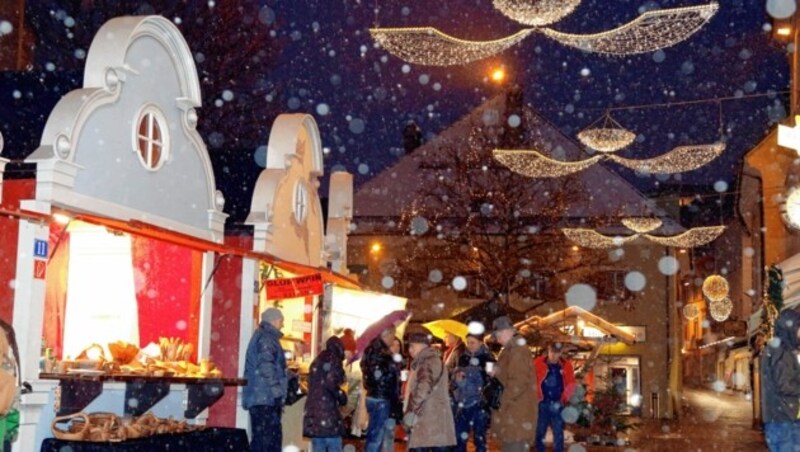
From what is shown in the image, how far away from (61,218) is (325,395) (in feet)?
12.0

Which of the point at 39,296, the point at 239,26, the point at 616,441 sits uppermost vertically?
the point at 239,26

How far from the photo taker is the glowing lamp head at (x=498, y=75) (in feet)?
127

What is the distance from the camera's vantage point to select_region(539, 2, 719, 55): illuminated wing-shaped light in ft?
38.1

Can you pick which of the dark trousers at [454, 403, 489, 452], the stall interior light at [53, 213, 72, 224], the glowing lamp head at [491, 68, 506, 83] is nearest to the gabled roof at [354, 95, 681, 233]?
the glowing lamp head at [491, 68, 506, 83]

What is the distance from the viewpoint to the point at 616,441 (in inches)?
849

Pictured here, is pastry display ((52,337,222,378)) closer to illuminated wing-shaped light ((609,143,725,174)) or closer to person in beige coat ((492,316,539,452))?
person in beige coat ((492,316,539,452))

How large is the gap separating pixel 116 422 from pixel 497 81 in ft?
104

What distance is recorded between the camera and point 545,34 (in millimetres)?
13086

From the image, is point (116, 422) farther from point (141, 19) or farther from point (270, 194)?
point (270, 194)

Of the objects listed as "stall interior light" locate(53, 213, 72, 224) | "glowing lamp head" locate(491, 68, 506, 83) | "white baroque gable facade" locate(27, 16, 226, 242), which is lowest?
"stall interior light" locate(53, 213, 72, 224)

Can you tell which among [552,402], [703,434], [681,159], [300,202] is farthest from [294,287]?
[703,434]

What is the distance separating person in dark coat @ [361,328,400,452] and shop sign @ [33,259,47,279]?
4.39 m

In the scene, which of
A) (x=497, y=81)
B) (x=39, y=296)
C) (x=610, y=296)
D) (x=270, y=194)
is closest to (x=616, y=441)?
(x=270, y=194)

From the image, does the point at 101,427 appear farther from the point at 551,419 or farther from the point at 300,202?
the point at 551,419
